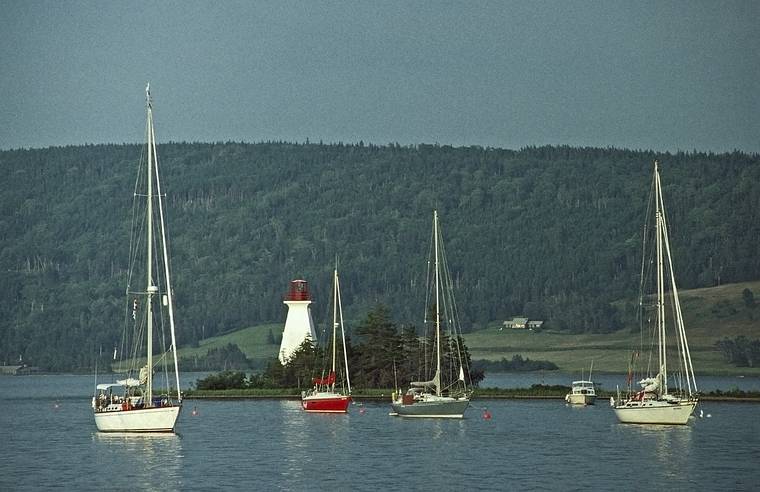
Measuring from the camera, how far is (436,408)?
A: 105688 millimetres

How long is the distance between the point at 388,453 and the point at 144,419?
13.4m

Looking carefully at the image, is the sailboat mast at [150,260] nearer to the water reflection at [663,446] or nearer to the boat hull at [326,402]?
the water reflection at [663,446]

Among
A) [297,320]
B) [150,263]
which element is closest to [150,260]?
[150,263]

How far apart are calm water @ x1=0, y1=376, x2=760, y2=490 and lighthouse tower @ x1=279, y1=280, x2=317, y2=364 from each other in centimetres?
2415

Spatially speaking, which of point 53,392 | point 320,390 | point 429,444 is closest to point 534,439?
point 429,444

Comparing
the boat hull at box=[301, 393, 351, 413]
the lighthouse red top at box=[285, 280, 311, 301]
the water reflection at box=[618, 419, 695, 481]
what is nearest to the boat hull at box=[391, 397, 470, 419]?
the boat hull at box=[301, 393, 351, 413]

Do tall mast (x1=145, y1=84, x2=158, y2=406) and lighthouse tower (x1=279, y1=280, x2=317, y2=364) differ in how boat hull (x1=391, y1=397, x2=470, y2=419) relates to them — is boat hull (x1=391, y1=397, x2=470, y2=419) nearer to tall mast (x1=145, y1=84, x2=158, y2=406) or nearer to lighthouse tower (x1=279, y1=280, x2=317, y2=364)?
tall mast (x1=145, y1=84, x2=158, y2=406)

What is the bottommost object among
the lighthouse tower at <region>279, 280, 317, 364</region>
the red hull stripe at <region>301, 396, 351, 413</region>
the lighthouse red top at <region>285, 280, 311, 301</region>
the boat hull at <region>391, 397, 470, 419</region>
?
the boat hull at <region>391, 397, 470, 419</region>

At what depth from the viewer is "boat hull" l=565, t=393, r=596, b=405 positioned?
127m

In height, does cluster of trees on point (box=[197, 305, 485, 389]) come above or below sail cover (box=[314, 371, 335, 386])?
above

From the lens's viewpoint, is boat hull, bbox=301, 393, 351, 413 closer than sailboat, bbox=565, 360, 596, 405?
Yes

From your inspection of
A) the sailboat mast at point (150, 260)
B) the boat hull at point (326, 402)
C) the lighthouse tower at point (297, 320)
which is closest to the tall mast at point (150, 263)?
the sailboat mast at point (150, 260)

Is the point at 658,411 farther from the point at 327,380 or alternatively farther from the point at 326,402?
the point at 327,380

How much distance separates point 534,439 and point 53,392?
351 ft
